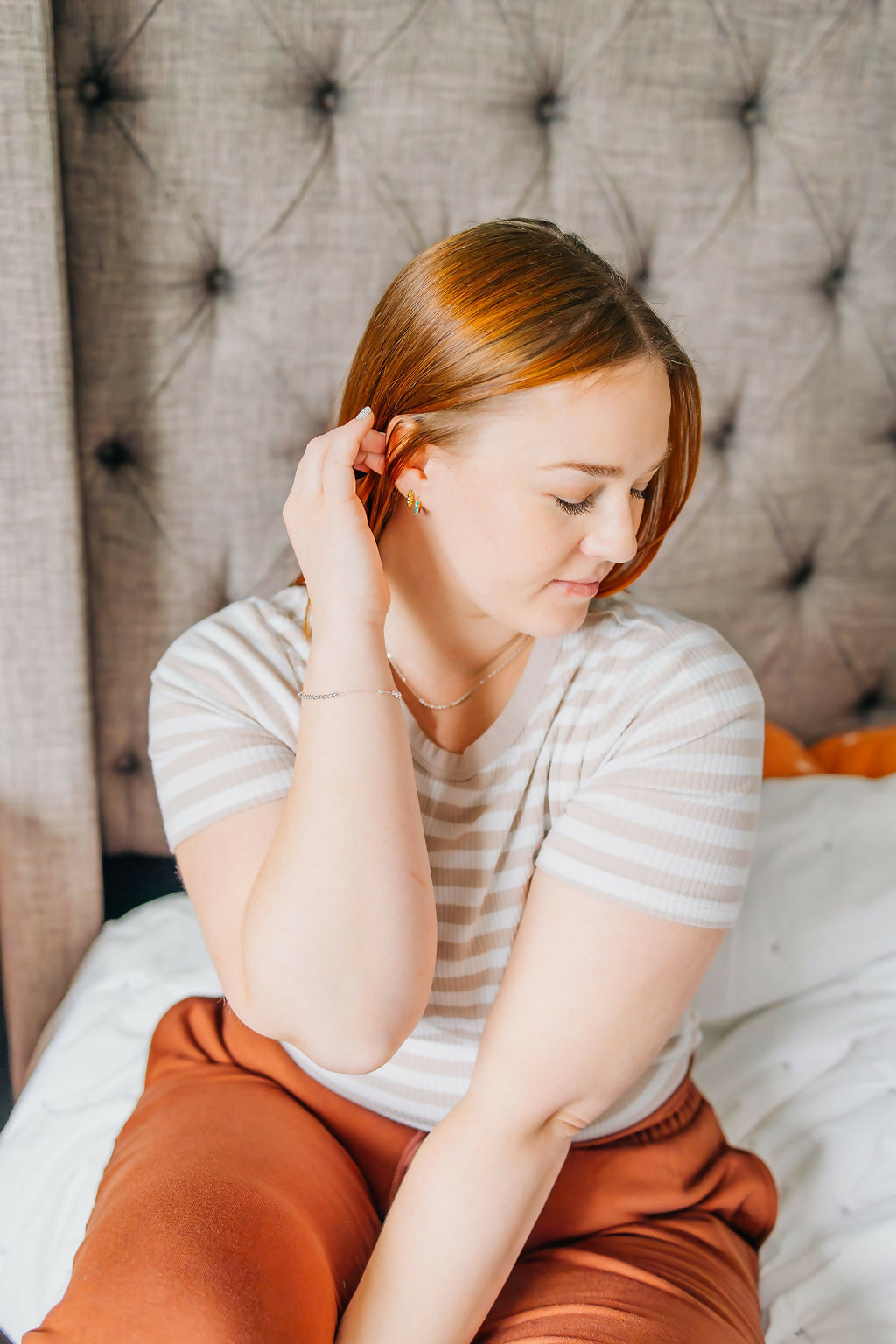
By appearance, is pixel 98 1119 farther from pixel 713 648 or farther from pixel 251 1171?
pixel 713 648

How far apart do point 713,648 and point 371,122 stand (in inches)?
27.9

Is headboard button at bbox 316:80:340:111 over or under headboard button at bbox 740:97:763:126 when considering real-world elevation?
under

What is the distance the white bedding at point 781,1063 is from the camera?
82 cm

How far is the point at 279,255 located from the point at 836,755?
37.1 inches

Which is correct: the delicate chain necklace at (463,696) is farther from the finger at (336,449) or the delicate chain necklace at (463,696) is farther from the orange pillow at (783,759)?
the orange pillow at (783,759)

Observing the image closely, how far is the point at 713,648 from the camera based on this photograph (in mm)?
769

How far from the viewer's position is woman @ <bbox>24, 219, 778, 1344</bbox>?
26.1 inches

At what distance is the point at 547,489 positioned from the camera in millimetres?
679

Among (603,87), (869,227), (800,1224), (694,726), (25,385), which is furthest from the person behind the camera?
(869,227)

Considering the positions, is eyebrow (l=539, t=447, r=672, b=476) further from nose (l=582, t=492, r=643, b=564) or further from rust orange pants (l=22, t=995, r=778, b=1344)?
rust orange pants (l=22, t=995, r=778, b=1344)

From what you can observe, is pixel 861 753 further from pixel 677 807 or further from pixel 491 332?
pixel 491 332

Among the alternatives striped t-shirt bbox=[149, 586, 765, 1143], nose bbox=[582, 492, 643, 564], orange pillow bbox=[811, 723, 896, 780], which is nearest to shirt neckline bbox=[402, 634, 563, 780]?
striped t-shirt bbox=[149, 586, 765, 1143]

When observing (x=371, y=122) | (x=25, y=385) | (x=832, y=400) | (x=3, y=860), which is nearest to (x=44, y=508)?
(x=25, y=385)

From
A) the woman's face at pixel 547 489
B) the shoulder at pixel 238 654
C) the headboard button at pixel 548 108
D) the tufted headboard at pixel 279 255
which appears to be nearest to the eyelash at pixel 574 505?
the woman's face at pixel 547 489
